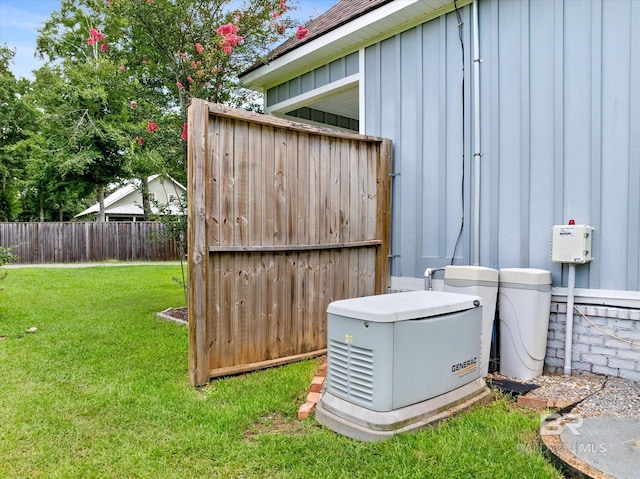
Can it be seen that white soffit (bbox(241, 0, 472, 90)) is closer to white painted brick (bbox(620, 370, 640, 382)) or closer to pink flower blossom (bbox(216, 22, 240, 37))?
pink flower blossom (bbox(216, 22, 240, 37))

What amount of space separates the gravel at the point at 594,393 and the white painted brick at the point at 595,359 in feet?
0.32

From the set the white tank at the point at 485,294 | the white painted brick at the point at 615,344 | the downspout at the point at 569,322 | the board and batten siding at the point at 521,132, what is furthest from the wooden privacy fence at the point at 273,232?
the white painted brick at the point at 615,344

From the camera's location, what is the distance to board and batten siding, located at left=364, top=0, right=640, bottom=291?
309cm

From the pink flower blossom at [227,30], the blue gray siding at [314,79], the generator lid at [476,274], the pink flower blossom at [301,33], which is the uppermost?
the pink flower blossom at [301,33]

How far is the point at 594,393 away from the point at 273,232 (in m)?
2.56

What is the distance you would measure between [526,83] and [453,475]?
298 cm

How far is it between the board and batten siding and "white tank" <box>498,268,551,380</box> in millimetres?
297

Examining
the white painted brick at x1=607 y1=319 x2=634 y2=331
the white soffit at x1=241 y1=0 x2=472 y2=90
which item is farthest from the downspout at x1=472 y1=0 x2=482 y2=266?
the white painted brick at x1=607 y1=319 x2=634 y2=331

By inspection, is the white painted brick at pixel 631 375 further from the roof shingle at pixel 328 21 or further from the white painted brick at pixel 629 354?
the roof shingle at pixel 328 21

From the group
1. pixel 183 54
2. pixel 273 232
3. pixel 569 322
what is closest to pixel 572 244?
pixel 569 322

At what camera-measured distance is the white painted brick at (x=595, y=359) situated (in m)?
3.16

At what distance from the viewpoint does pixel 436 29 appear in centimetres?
411

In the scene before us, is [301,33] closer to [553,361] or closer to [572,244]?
[572,244]

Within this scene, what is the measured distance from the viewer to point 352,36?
4551 mm
